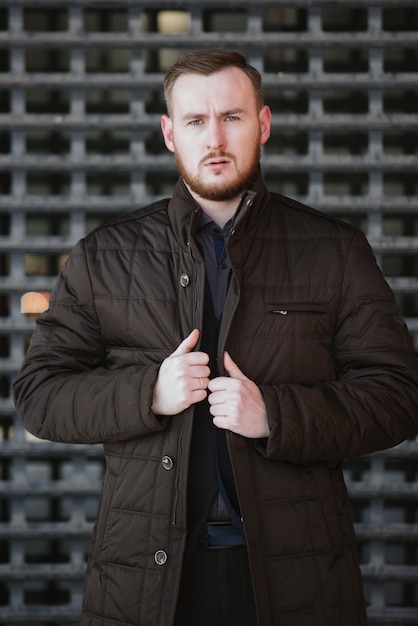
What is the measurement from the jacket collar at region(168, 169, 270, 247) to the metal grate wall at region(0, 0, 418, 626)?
148 cm

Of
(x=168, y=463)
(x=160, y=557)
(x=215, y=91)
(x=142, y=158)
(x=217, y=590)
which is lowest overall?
(x=217, y=590)

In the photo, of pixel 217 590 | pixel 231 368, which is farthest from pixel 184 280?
pixel 217 590

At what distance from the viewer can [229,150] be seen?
9.39 ft

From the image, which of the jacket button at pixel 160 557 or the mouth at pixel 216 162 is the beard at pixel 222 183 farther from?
the jacket button at pixel 160 557

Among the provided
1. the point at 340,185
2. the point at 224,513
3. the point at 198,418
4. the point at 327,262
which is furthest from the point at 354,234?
the point at 340,185

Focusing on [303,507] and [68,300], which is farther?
[68,300]

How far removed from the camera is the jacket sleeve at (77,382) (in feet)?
8.98

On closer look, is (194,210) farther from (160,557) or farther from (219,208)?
(160,557)

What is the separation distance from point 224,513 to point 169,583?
251mm

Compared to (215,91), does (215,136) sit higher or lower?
lower

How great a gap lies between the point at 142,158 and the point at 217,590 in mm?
2297

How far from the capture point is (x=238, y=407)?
2.62 metres

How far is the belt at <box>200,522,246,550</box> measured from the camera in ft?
8.98

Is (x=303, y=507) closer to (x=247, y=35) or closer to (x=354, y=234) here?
(x=354, y=234)
